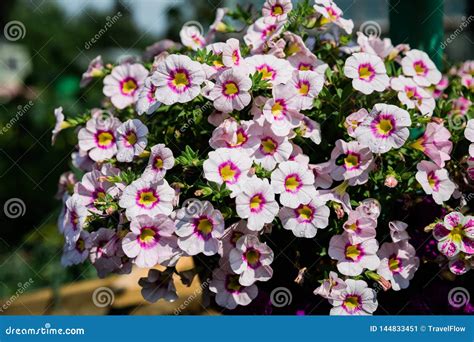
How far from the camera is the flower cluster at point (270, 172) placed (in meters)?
1.34

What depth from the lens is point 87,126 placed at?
1594 millimetres

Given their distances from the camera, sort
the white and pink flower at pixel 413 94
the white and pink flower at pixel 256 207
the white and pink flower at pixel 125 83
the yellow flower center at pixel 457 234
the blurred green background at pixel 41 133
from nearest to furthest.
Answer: the white and pink flower at pixel 256 207 < the yellow flower center at pixel 457 234 < the white and pink flower at pixel 413 94 < the white and pink flower at pixel 125 83 < the blurred green background at pixel 41 133

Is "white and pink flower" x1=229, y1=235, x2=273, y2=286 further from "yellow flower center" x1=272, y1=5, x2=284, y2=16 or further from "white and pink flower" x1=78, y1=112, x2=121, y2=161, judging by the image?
"yellow flower center" x1=272, y1=5, x2=284, y2=16

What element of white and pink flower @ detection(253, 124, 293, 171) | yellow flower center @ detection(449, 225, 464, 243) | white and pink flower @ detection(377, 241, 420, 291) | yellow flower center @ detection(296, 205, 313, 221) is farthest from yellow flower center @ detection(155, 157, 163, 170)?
yellow flower center @ detection(449, 225, 464, 243)

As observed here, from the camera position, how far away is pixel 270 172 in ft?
4.53

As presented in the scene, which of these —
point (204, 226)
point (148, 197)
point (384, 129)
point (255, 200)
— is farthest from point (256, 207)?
point (384, 129)

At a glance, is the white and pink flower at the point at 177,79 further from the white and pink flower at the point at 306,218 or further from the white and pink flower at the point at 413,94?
the white and pink flower at the point at 413,94

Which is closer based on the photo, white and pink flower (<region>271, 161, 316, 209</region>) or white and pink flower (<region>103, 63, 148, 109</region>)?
white and pink flower (<region>271, 161, 316, 209</region>)

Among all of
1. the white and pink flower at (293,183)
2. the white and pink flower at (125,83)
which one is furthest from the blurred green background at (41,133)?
the white and pink flower at (293,183)

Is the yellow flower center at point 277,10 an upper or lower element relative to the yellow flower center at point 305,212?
upper

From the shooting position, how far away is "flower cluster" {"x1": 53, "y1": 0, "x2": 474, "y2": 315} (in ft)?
4.40

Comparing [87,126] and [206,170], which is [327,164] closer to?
[206,170]

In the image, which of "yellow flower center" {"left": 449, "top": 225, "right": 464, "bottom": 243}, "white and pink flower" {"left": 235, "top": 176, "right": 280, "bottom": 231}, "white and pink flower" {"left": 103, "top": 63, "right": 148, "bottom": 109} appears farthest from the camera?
"white and pink flower" {"left": 103, "top": 63, "right": 148, "bottom": 109}

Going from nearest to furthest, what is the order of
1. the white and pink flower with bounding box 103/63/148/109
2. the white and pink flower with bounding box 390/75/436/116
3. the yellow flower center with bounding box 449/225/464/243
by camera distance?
the yellow flower center with bounding box 449/225/464/243, the white and pink flower with bounding box 390/75/436/116, the white and pink flower with bounding box 103/63/148/109
